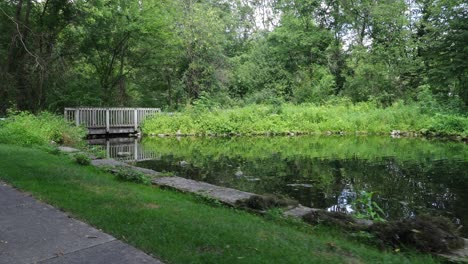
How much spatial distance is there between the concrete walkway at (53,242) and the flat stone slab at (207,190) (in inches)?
87.8

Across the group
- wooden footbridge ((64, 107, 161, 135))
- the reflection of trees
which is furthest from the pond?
wooden footbridge ((64, 107, 161, 135))

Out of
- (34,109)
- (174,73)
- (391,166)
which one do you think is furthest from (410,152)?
(174,73)

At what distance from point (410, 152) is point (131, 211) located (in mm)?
11662

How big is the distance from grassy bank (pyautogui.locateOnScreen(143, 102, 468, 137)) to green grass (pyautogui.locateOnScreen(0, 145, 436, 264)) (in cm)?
1564

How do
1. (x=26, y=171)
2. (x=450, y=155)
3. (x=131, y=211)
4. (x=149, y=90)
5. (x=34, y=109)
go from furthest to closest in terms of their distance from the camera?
(x=149, y=90) → (x=34, y=109) → (x=450, y=155) → (x=26, y=171) → (x=131, y=211)

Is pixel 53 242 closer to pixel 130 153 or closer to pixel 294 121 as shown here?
pixel 130 153

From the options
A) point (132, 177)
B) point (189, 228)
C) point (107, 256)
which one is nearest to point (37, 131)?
point (132, 177)

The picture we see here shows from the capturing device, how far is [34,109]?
18.1m

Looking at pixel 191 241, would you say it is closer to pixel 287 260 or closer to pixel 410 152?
pixel 287 260

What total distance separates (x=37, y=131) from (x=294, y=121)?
14.3 metres

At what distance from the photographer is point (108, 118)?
20984mm

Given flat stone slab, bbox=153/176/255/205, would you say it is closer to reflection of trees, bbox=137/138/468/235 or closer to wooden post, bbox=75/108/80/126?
reflection of trees, bbox=137/138/468/235

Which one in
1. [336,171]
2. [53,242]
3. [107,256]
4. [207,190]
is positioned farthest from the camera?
[336,171]

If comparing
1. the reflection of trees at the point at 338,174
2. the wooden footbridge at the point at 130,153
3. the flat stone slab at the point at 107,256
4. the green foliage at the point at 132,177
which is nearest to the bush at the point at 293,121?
the wooden footbridge at the point at 130,153
